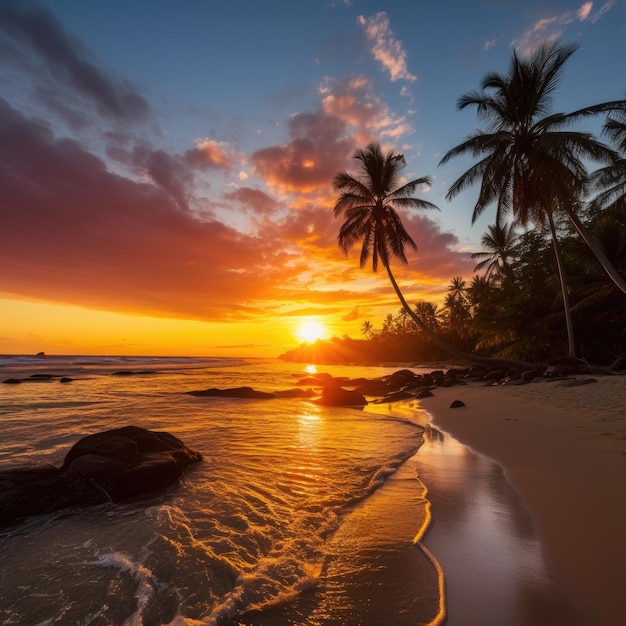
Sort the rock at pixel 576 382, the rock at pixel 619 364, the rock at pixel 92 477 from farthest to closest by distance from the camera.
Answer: the rock at pixel 619 364, the rock at pixel 576 382, the rock at pixel 92 477

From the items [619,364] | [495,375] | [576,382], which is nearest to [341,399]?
[576,382]

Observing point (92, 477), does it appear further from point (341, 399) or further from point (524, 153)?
point (524, 153)

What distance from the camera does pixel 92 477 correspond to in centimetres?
457

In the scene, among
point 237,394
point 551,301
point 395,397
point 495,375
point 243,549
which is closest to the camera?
point 243,549

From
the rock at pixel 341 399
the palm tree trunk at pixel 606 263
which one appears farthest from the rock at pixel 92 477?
the palm tree trunk at pixel 606 263

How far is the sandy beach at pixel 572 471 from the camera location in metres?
2.53

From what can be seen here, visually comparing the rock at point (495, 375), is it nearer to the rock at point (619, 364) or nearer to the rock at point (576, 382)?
the rock at point (619, 364)

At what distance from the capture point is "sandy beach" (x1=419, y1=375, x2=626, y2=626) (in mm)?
2525

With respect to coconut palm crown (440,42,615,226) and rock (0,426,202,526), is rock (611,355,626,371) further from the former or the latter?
rock (0,426,202,526)

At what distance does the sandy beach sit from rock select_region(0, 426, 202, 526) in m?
3.81

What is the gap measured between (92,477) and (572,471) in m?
6.37

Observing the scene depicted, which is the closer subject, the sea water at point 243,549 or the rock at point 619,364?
the sea water at point 243,549

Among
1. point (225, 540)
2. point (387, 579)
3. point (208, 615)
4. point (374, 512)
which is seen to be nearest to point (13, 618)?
point (208, 615)

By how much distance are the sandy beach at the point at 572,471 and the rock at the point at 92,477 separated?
3.81 m
